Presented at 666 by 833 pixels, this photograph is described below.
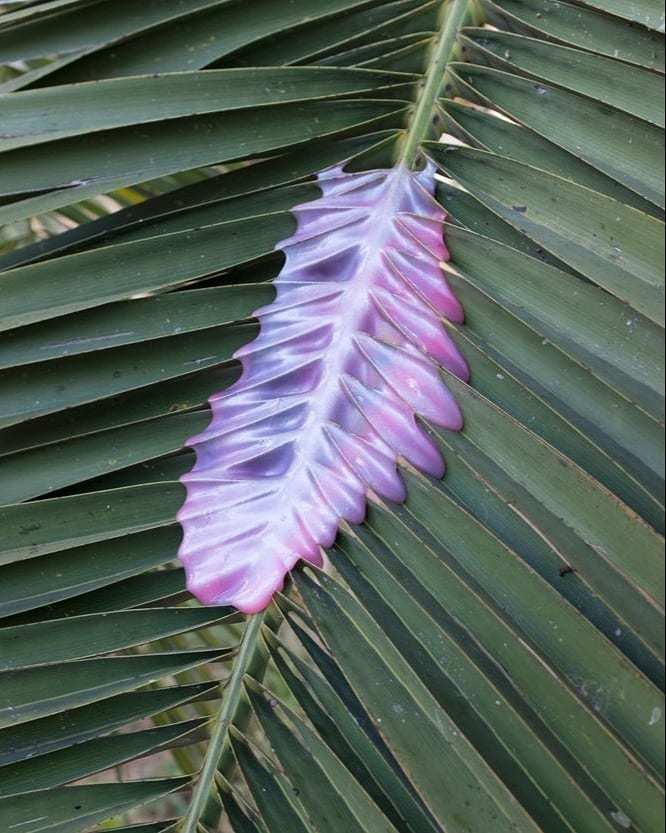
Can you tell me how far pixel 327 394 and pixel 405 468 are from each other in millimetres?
79

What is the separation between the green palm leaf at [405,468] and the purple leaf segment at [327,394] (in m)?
0.01

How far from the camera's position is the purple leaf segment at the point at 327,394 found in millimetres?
587

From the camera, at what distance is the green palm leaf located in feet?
1.68

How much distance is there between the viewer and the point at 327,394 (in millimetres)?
612

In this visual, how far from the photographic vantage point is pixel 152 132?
0.63 meters

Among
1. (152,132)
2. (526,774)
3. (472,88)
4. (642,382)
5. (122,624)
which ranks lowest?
(526,774)

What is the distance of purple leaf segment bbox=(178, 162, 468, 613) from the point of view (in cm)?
59

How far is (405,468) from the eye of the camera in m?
0.58

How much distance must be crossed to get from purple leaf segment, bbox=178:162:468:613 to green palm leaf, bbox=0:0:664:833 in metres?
0.01

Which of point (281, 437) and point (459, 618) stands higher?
point (281, 437)

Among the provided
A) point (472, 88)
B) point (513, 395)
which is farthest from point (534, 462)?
point (472, 88)

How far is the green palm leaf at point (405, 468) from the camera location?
0.51 m

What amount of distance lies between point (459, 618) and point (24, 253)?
41cm

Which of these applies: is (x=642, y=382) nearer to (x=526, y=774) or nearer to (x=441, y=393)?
(x=441, y=393)
